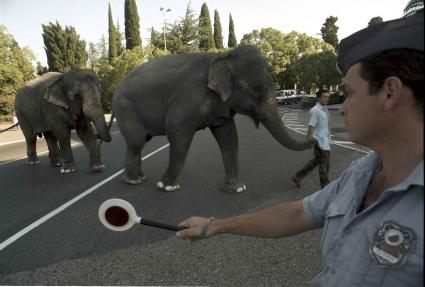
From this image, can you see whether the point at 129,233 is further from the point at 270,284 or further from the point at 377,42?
the point at 377,42

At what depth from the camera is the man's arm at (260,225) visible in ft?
5.24

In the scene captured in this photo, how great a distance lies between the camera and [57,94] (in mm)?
6977

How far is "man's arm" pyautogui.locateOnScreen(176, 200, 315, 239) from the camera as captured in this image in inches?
62.9

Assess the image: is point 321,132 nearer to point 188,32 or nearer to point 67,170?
point 67,170

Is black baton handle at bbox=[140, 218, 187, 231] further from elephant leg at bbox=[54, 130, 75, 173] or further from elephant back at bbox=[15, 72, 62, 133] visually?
elephant back at bbox=[15, 72, 62, 133]

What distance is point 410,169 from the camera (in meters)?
1.03

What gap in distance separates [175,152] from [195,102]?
883mm

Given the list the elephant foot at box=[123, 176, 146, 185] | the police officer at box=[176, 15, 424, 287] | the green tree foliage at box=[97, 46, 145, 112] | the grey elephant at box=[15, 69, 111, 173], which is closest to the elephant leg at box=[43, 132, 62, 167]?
the grey elephant at box=[15, 69, 111, 173]

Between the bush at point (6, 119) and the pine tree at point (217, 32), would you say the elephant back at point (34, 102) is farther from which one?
the pine tree at point (217, 32)

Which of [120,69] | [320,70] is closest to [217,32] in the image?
[320,70]

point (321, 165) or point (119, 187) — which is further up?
point (321, 165)

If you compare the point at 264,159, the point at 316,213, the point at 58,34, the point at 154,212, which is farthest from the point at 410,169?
the point at 58,34

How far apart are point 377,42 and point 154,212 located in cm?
419

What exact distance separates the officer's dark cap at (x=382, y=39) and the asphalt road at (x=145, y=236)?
2272mm
